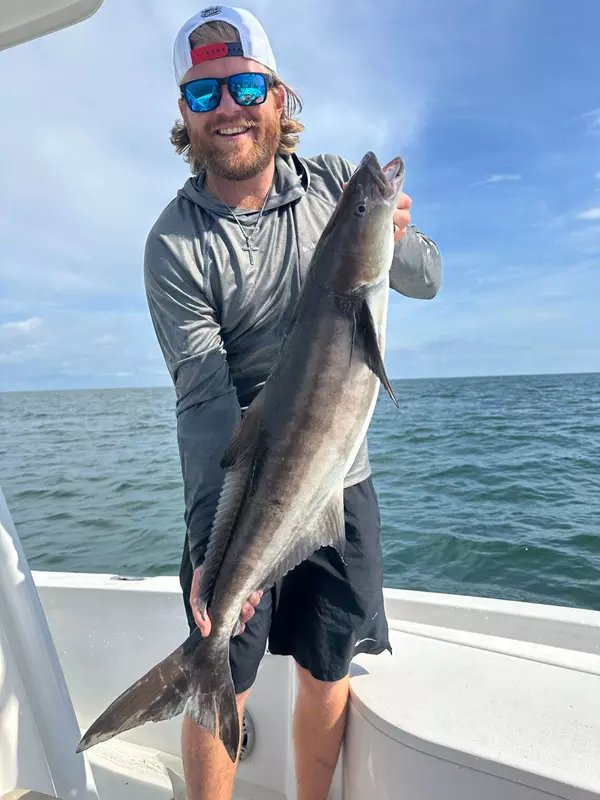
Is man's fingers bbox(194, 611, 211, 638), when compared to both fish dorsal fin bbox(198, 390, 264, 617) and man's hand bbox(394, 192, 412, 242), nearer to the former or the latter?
fish dorsal fin bbox(198, 390, 264, 617)

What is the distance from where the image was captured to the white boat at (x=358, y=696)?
74.1 inches

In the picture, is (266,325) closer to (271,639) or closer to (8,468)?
(271,639)

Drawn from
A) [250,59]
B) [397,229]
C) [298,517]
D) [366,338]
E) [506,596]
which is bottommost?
[506,596]

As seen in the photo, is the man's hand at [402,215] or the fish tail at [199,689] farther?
the man's hand at [402,215]

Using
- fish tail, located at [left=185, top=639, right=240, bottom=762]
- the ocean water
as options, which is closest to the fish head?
fish tail, located at [left=185, top=639, right=240, bottom=762]

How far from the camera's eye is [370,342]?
1970 mm

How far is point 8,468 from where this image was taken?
16.2 metres

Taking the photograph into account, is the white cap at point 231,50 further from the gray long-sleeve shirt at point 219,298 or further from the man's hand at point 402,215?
the man's hand at point 402,215

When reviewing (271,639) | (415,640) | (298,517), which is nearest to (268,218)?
(298,517)

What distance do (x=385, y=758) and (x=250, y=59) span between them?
8.82 ft

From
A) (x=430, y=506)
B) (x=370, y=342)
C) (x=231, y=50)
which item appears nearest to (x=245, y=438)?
(x=370, y=342)

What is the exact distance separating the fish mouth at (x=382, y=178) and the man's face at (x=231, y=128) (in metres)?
0.52

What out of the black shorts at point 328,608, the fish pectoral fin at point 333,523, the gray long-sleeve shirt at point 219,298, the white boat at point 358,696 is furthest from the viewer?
the black shorts at point 328,608

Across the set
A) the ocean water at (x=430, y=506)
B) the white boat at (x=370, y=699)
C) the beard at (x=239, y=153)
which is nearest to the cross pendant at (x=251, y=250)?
the beard at (x=239, y=153)
